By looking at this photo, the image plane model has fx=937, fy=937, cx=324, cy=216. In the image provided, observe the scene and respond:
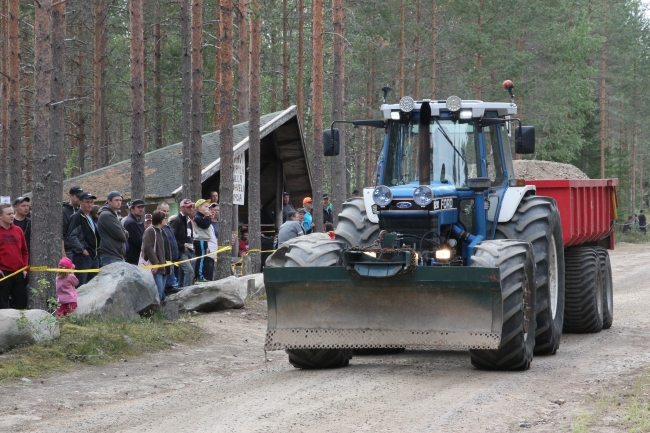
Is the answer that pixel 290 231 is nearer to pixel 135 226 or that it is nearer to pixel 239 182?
pixel 135 226

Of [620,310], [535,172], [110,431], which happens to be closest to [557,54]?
[535,172]

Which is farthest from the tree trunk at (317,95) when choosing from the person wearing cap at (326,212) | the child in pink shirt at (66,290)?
the child in pink shirt at (66,290)

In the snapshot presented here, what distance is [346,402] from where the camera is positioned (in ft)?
25.1

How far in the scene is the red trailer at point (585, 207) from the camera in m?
12.4

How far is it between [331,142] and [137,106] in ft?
35.7

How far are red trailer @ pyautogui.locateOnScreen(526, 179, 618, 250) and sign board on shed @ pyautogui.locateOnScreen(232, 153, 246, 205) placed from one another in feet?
32.9

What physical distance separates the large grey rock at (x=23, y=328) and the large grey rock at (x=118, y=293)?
1368 millimetres

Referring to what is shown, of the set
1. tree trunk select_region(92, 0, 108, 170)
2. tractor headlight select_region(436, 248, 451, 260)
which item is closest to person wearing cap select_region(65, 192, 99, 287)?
tractor headlight select_region(436, 248, 451, 260)

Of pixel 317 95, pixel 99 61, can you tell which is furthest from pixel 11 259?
pixel 99 61

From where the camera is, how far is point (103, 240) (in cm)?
1370

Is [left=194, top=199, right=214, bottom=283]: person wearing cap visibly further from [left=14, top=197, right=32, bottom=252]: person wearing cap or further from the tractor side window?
the tractor side window

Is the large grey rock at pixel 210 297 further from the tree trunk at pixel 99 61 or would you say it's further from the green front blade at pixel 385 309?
the tree trunk at pixel 99 61

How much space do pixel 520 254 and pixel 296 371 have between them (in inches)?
101

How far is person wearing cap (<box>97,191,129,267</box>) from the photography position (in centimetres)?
1352
